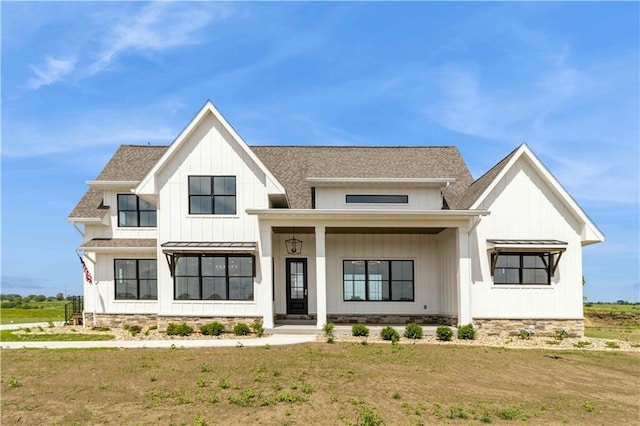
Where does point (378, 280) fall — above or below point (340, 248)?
below

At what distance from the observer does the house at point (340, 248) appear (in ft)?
63.4

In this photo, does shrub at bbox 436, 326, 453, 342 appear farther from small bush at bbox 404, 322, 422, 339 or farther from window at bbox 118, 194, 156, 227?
window at bbox 118, 194, 156, 227

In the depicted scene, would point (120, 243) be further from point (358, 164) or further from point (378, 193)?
point (378, 193)

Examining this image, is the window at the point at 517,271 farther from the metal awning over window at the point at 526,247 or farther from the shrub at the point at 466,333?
the shrub at the point at 466,333

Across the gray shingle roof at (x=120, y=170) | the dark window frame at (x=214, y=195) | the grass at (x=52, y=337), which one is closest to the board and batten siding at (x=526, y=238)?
the dark window frame at (x=214, y=195)

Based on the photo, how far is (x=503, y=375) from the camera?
12453mm

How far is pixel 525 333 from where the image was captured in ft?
62.4

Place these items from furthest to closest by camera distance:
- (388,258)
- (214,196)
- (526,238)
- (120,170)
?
(120,170) → (388,258) → (526,238) → (214,196)

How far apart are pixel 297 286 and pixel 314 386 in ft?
37.5

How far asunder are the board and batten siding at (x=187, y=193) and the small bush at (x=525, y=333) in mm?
10578

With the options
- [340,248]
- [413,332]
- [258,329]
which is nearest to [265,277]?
[258,329]

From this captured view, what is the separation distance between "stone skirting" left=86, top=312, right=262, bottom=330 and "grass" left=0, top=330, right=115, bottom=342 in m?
2.10

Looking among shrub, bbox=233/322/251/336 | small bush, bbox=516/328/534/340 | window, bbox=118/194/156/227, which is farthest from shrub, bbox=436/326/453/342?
window, bbox=118/194/156/227

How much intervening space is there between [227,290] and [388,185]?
7930 mm
